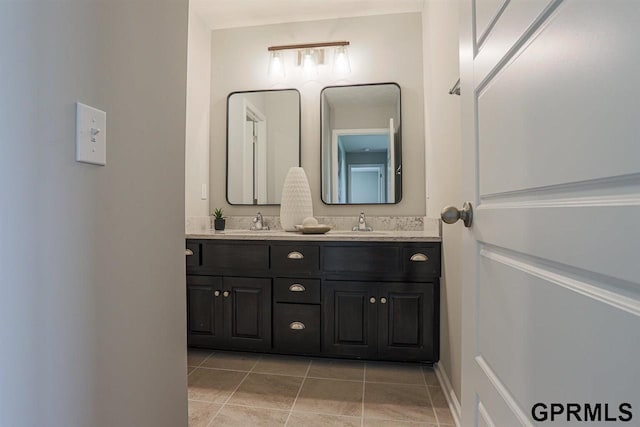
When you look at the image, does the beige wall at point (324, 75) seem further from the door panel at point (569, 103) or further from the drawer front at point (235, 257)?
the door panel at point (569, 103)

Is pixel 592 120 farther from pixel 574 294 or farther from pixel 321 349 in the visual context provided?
pixel 321 349

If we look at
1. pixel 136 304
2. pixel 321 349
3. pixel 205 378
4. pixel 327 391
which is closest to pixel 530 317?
pixel 136 304

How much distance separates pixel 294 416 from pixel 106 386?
1.03 m

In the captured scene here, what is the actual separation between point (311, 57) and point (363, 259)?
1.71 m

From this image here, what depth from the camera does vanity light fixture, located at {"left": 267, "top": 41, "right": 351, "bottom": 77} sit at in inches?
98.7

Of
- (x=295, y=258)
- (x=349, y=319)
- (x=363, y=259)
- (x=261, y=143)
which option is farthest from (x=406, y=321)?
(x=261, y=143)

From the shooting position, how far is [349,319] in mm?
1910

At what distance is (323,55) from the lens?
8.27 feet

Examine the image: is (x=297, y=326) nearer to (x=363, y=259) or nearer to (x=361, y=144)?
(x=363, y=259)

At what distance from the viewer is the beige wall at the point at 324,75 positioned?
2439 millimetres

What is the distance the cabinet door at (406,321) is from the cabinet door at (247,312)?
71cm

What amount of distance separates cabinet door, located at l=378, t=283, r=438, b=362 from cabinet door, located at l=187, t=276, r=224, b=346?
1.03 meters

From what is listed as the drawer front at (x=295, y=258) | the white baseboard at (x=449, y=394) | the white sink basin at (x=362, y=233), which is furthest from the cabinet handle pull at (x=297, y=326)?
the white baseboard at (x=449, y=394)

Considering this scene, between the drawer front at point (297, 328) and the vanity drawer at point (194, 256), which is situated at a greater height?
the vanity drawer at point (194, 256)
